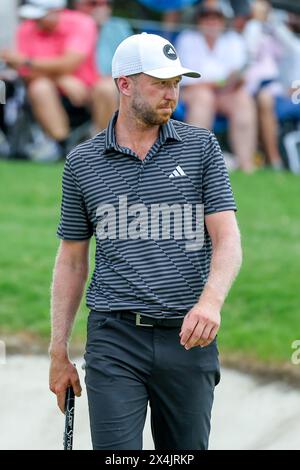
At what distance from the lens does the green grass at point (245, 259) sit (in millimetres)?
9188

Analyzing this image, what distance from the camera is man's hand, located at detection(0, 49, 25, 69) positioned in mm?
13391

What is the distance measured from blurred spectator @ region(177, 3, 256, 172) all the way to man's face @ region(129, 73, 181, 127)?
8761 mm

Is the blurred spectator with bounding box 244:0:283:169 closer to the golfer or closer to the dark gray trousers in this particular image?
the golfer

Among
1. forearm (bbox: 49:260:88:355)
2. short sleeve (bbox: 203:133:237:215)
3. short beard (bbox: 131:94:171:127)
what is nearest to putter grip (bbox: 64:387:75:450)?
forearm (bbox: 49:260:88:355)

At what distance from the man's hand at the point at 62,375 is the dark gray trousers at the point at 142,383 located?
20 centimetres

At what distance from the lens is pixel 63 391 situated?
529 cm

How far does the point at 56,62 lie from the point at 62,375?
8516 mm

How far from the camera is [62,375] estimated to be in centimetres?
527

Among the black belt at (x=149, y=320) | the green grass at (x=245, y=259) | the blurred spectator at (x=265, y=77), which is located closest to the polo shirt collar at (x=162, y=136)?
the black belt at (x=149, y=320)

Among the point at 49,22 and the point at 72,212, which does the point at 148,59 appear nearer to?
the point at 72,212

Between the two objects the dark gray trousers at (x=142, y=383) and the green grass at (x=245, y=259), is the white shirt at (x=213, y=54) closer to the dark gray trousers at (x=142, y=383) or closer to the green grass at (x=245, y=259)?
the green grass at (x=245, y=259)

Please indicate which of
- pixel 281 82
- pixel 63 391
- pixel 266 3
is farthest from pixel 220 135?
pixel 63 391

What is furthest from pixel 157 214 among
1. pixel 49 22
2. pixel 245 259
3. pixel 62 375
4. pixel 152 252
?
pixel 49 22

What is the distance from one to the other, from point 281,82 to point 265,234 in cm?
367
